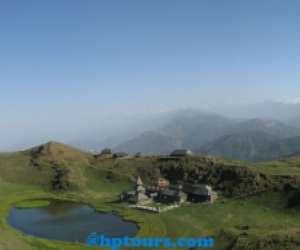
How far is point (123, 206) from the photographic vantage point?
11175 cm

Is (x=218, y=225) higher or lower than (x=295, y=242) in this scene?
lower

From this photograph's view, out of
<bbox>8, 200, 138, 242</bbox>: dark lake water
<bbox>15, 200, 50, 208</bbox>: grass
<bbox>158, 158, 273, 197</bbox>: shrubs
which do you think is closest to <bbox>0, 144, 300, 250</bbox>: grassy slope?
<bbox>15, 200, 50, 208</bbox>: grass

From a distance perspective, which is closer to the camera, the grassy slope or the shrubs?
the grassy slope

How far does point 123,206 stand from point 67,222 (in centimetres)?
2123

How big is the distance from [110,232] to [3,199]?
57.9 meters

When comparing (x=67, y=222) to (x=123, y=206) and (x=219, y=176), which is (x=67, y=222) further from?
(x=219, y=176)

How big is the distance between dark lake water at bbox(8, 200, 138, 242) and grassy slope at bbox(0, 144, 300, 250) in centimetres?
364

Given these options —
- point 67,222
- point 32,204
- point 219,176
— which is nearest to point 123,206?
point 67,222

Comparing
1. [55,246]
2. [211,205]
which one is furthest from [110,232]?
[211,205]

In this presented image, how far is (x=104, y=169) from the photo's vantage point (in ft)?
507

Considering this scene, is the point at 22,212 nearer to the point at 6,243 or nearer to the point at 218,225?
the point at 6,243

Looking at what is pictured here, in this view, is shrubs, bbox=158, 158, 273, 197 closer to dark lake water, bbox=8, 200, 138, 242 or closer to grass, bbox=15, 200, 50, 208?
dark lake water, bbox=8, 200, 138, 242

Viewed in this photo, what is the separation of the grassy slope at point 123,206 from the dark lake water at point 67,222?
12.0ft

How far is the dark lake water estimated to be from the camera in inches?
3287
